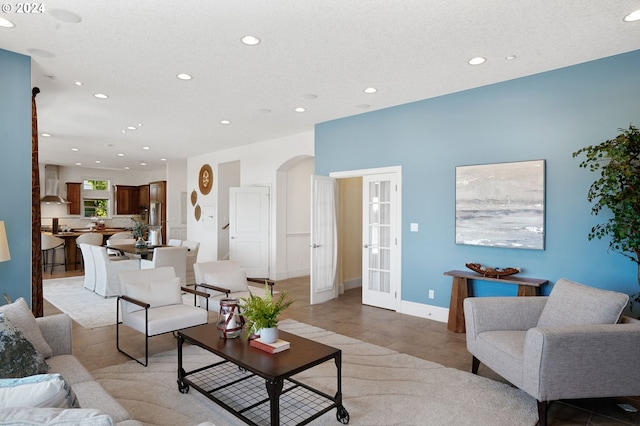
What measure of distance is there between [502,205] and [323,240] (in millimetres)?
2757

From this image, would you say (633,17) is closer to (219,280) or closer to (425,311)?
(425,311)

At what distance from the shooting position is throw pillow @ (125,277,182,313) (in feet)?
12.6

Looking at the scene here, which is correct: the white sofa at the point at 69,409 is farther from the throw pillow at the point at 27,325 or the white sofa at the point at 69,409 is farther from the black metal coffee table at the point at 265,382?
the black metal coffee table at the point at 265,382

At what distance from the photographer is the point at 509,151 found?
4.43 metres

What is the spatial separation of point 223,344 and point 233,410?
0.46 m

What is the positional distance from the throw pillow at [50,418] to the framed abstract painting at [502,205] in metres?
4.30

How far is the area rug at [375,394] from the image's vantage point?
2.63 m

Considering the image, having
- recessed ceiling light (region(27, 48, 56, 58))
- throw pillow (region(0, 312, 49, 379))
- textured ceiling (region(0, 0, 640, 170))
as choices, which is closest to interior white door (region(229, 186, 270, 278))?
textured ceiling (region(0, 0, 640, 170))

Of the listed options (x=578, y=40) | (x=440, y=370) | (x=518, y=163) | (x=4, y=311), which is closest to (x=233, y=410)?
(x=4, y=311)

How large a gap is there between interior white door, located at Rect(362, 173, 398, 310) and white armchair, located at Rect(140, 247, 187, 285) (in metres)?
3.20

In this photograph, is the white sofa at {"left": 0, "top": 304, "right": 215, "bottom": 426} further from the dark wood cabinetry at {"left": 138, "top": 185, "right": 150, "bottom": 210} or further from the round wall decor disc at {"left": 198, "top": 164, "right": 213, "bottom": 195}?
the dark wood cabinetry at {"left": 138, "top": 185, "right": 150, "bottom": 210}

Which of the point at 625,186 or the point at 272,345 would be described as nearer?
the point at 272,345

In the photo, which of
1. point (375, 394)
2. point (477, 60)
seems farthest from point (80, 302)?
point (477, 60)

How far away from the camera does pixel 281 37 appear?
10.9ft
